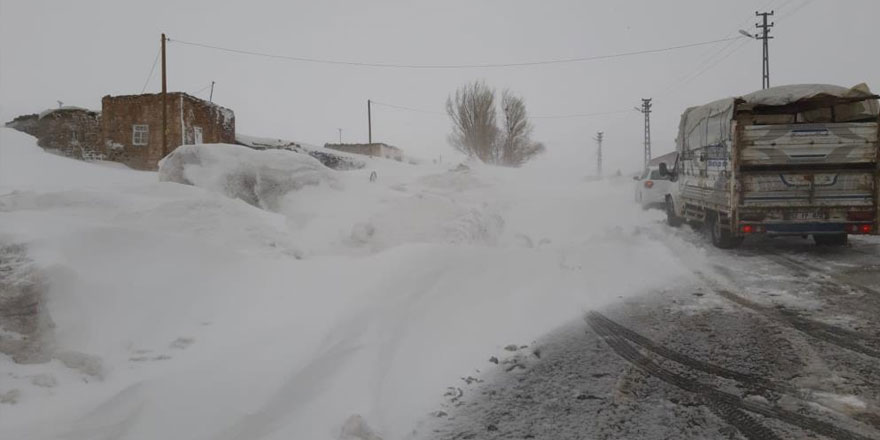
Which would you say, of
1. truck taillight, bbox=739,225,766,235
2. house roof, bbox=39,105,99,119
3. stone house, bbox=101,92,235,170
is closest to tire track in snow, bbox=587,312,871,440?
truck taillight, bbox=739,225,766,235

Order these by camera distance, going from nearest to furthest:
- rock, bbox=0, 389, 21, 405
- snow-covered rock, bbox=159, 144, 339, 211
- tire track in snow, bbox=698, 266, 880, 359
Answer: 1. rock, bbox=0, 389, 21, 405
2. tire track in snow, bbox=698, 266, 880, 359
3. snow-covered rock, bbox=159, 144, 339, 211

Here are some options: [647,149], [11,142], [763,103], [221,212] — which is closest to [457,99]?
[647,149]

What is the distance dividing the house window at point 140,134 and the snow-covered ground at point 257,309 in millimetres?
25823

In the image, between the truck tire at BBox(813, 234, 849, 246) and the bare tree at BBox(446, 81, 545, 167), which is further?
the bare tree at BBox(446, 81, 545, 167)

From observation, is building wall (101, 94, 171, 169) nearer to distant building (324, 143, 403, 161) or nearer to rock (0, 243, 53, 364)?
distant building (324, 143, 403, 161)

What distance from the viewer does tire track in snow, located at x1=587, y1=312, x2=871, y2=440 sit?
3105 mm

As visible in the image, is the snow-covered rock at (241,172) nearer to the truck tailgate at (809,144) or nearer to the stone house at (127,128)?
the truck tailgate at (809,144)

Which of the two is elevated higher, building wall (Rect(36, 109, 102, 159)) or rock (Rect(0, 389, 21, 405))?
building wall (Rect(36, 109, 102, 159))

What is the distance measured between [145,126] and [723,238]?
30.2 meters

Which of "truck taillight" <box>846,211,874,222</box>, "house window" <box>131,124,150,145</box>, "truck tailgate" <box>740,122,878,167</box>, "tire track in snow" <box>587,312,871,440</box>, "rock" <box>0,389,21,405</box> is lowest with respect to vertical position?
"tire track in snow" <box>587,312,871,440</box>

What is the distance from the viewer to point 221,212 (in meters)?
6.40

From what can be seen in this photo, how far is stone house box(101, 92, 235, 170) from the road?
2895 centimetres

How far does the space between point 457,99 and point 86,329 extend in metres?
53.7

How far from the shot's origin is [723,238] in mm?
10562
